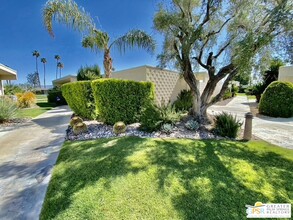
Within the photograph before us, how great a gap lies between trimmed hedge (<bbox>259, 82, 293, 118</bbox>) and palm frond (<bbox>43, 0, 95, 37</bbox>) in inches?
466

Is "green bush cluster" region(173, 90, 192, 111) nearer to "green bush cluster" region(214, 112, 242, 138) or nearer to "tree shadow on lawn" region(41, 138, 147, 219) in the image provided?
"green bush cluster" region(214, 112, 242, 138)

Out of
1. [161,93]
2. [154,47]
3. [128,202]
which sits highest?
[154,47]

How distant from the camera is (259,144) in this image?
546 centimetres

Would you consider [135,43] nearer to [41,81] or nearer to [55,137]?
[55,137]

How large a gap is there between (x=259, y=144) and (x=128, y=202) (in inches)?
194

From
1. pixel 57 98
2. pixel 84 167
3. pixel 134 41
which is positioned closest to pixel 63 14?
pixel 134 41

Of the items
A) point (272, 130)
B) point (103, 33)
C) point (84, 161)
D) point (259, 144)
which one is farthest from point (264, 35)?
point (103, 33)

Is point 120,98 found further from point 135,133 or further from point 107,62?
point 107,62

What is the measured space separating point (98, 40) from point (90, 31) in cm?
59

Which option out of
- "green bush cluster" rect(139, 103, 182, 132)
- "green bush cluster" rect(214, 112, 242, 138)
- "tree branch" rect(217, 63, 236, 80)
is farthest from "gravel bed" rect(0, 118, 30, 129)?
"tree branch" rect(217, 63, 236, 80)

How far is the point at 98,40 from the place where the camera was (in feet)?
27.9

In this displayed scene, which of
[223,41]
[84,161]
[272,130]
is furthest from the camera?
[223,41]

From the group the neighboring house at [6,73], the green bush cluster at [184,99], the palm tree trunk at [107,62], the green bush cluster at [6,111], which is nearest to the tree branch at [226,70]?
the green bush cluster at [184,99]

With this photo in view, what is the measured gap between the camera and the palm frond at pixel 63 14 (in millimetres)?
7078
